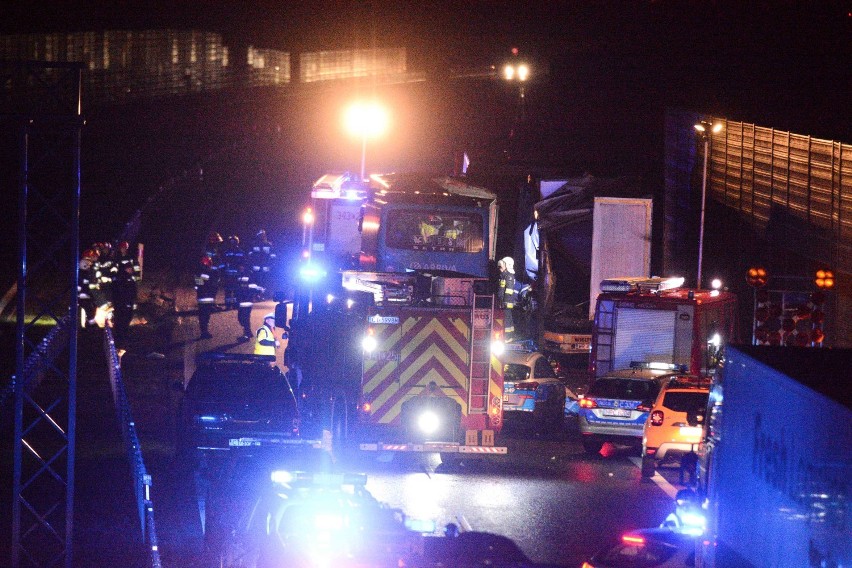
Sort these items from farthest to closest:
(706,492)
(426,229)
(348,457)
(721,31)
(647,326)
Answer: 1. (721,31)
2. (647,326)
3. (426,229)
4. (348,457)
5. (706,492)

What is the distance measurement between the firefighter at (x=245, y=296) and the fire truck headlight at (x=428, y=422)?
1181cm

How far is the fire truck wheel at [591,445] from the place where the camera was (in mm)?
18609

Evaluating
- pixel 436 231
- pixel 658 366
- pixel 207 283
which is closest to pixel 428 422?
pixel 436 231

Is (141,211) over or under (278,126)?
under

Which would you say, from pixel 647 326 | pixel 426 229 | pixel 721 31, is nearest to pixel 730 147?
pixel 721 31

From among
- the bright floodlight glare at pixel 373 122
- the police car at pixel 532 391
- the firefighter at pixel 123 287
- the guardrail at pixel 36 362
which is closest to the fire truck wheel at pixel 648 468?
the police car at pixel 532 391

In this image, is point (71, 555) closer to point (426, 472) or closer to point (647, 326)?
point (426, 472)

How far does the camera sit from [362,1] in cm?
5184

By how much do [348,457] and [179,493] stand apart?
2578mm

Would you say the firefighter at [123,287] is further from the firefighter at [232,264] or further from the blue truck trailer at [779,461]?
the blue truck trailer at [779,461]

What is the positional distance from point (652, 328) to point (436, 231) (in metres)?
6.19

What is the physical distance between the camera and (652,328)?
23.0 metres

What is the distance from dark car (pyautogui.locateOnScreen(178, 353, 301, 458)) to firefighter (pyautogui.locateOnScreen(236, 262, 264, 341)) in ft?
36.3

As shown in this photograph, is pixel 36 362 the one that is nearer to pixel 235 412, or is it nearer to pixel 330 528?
pixel 235 412
